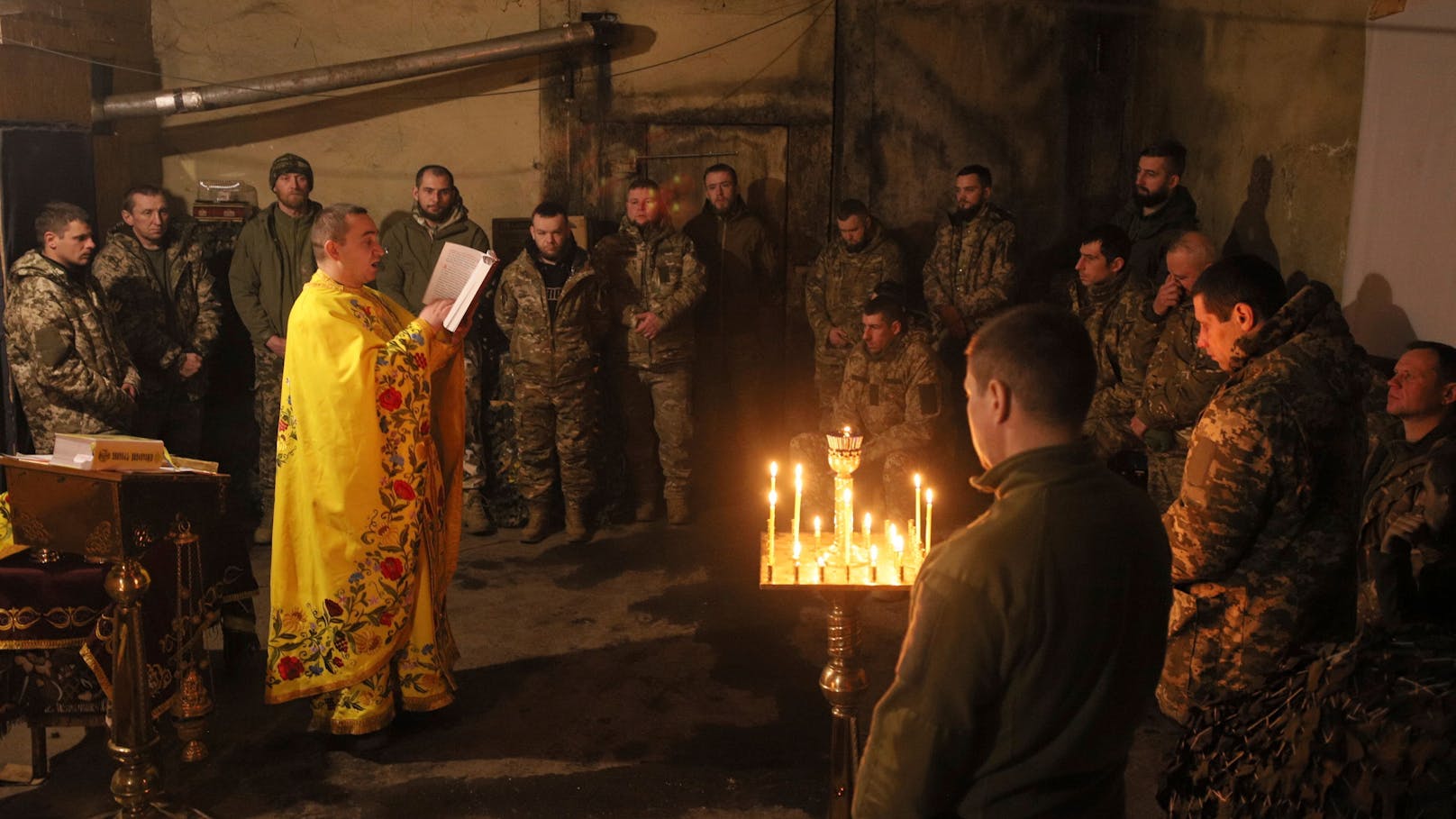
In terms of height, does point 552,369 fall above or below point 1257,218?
below

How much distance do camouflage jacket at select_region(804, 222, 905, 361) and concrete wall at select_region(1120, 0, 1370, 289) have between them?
2075 mm

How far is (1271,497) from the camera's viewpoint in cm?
340

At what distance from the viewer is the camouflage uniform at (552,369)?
7652mm

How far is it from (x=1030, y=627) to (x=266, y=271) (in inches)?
274

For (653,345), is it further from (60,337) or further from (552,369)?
(60,337)

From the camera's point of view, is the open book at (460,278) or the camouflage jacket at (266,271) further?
the camouflage jacket at (266,271)

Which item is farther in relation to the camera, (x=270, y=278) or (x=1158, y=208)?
(x=270, y=278)

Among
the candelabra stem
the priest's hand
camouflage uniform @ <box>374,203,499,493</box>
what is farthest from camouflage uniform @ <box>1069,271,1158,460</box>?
camouflage uniform @ <box>374,203,499,493</box>

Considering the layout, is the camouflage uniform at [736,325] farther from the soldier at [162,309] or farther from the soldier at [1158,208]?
the soldier at [162,309]

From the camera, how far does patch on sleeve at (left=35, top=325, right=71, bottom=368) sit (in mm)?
6340

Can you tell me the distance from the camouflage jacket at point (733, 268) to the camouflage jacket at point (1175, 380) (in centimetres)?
310

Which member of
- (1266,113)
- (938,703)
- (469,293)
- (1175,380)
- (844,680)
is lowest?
(844,680)

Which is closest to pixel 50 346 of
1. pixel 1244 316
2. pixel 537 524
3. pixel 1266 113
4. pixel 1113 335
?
pixel 537 524

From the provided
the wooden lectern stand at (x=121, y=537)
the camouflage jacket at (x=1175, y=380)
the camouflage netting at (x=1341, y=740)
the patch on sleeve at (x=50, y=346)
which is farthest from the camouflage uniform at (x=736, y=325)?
the camouflage netting at (x=1341, y=740)
